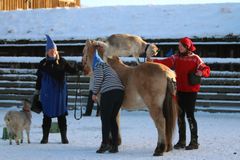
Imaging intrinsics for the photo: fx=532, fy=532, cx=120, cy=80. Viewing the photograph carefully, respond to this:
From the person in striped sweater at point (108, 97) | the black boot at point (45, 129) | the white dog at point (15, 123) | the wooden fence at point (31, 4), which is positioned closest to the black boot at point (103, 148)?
the person in striped sweater at point (108, 97)

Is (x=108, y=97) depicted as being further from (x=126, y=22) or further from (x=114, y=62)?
(x=126, y=22)

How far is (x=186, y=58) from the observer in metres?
8.87

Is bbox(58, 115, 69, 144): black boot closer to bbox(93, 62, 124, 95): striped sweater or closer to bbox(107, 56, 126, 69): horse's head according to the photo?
bbox(93, 62, 124, 95): striped sweater

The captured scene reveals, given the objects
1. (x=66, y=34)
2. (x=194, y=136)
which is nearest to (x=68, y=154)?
(x=194, y=136)

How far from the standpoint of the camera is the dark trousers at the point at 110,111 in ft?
27.8

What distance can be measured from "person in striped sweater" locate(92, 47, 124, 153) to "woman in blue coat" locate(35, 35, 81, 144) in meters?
1.10

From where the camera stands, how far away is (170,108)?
8.32 meters

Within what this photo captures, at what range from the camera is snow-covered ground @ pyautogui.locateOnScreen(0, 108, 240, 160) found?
805 centimetres

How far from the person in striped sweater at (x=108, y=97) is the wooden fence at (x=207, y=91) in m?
8.82

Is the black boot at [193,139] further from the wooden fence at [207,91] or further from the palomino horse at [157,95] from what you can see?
the wooden fence at [207,91]

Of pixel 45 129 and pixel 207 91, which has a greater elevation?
pixel 45 129

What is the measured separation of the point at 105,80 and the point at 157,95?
0.90m

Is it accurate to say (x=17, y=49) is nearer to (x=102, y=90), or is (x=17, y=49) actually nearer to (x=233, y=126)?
(x=233, y=126)

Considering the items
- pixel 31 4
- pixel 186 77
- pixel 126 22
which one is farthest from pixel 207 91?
pixel 31 4
